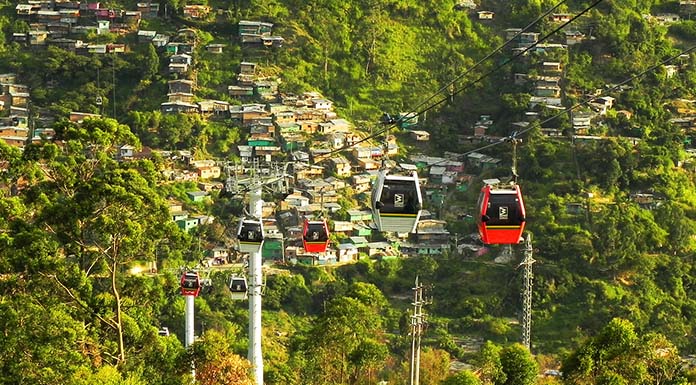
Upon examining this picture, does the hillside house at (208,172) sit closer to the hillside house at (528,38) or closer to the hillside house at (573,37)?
the hillside house at (528,38)


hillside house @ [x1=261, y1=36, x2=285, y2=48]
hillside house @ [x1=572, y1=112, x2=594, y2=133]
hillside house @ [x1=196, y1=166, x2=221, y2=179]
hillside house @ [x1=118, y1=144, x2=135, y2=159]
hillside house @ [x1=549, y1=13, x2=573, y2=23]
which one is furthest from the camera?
hillside house @ [x1=549, y1=13, x2=573, y2=23]

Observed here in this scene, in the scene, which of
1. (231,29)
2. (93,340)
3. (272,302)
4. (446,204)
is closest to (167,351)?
(93,340)

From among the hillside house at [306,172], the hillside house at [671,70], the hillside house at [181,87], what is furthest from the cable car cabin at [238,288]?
the hillside house at [671,70]

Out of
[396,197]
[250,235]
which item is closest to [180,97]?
[250,235]

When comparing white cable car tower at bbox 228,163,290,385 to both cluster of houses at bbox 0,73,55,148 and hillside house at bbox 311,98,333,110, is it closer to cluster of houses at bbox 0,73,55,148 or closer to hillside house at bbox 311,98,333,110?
cluster of houses at bbox 0,73,55,148

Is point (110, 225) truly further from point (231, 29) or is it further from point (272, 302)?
point (231, 29)

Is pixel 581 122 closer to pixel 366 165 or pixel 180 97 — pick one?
pixel 366 165

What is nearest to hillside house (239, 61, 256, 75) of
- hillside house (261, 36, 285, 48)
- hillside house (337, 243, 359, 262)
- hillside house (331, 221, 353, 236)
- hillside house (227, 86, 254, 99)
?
hillside house (227, 86, 254, 99)
